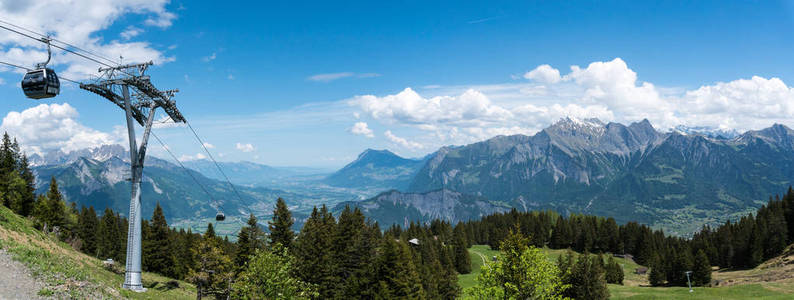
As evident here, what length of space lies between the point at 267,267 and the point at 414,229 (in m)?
99.7

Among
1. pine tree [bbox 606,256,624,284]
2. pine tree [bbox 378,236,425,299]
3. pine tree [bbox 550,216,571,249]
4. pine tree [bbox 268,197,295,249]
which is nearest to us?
pine tree [bbox 378,236,425,299]

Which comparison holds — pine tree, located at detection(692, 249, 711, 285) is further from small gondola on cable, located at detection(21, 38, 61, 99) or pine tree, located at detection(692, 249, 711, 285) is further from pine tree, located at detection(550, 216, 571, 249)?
small gondola on cable, located at detection(21, 38, 61, 99)

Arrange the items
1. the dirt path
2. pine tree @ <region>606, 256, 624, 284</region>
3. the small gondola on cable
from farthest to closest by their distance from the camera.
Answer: pine tree @ <region>606, 256, 624, 284</region>, the small gondola on cable, the dirt path

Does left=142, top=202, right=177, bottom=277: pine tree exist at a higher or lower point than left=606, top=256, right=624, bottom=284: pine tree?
higher

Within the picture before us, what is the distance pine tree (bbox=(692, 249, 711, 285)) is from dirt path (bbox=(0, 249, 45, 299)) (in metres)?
105

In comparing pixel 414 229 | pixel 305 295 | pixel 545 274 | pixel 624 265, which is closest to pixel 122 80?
pixel 305 295

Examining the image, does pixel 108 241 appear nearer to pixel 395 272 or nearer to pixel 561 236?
pixel 395 272

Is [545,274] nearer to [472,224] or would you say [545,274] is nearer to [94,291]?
[94,291]

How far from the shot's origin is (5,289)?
65.4 ft

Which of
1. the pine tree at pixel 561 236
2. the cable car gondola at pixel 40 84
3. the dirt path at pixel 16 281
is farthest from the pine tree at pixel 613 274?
the cable car gondola at pixel 40 84

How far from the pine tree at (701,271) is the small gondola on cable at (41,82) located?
4205 inches

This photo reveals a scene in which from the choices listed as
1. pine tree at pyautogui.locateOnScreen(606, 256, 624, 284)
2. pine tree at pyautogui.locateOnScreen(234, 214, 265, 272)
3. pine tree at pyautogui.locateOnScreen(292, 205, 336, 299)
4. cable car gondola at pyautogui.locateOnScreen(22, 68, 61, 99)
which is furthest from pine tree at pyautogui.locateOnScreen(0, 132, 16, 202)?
pine tree at pyautogui.locateOnScreen(606, 256, 624, 284)

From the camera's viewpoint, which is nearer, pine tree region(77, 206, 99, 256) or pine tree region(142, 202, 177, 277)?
pine tree region(142, 202, 177, 277)

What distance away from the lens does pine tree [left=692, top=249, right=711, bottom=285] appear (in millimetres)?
84750
